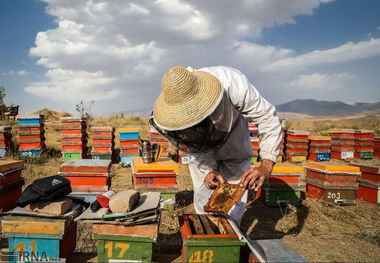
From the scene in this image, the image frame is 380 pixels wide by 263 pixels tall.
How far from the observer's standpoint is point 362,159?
33.5 ft

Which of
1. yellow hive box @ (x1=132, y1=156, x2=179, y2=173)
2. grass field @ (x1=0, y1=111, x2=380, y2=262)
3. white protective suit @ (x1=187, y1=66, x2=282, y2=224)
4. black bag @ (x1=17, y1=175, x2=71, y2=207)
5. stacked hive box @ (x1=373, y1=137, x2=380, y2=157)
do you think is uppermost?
white protective suit @ (x1=187, y1=66, x2=282, y2=224)

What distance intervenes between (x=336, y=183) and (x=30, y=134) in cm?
831

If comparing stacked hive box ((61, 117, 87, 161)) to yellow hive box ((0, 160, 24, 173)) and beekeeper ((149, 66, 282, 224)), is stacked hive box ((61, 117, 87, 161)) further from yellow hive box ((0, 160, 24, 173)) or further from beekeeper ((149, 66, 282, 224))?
beekeeper ((149, 66, 282, 224))

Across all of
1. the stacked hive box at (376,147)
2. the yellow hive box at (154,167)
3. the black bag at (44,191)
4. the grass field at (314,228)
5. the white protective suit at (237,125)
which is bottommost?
the grass field at (314,228)

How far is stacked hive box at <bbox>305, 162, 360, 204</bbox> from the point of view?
180 inches

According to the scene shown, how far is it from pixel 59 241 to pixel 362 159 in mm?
11542

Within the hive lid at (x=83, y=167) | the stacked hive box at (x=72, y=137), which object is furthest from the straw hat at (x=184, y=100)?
the stacked hive box at (x=72, y=137)

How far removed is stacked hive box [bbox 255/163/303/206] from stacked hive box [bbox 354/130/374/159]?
723 cm

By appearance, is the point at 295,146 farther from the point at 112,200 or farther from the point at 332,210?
the point at 112,200

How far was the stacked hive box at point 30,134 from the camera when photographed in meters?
7.54

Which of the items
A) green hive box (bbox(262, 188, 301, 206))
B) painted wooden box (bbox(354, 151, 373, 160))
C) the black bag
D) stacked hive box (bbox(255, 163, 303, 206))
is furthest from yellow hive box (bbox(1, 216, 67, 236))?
painted wooden box (bbox(354, 151, 373, 160))

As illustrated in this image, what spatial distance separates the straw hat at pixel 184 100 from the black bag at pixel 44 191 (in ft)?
4.07

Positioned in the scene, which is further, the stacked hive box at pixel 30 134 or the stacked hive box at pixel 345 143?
the stacked hive box at pixel 345 143

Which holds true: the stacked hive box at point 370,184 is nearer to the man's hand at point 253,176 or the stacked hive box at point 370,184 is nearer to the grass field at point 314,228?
the grass field at point 314,228
